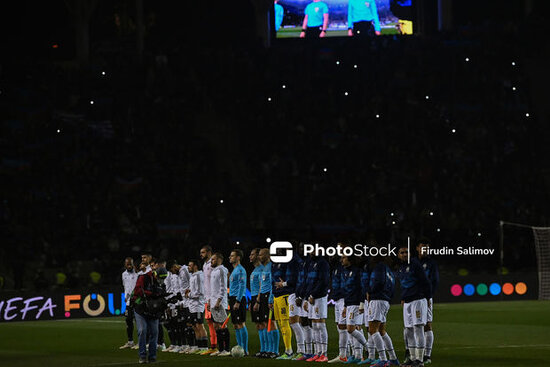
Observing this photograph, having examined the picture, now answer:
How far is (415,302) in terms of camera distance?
20438 millimetres

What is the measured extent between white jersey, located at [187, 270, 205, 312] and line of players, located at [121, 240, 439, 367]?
0.07ft

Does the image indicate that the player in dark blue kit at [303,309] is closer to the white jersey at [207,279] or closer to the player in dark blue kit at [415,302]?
the white jersey at [207,279]

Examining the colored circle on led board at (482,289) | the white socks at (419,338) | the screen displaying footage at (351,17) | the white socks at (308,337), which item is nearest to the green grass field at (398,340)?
the white socks at (308,337)

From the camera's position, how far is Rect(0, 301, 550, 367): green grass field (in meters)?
23.8

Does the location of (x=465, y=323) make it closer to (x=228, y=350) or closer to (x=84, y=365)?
(x=228, y=350)

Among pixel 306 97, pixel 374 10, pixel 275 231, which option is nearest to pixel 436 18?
pixel 374 10

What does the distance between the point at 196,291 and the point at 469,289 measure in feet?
67.5

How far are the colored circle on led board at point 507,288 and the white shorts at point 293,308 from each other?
22.2 meters

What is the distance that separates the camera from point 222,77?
52.5 m

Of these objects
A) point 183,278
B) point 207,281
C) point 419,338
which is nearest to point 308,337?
point 207,281

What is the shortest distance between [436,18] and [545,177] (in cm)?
1228

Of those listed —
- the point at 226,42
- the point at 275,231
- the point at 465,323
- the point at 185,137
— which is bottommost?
the point at 465,323

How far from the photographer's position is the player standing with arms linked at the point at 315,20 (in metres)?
54.0

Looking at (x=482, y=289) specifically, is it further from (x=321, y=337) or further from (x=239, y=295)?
(x=321, y=337)
